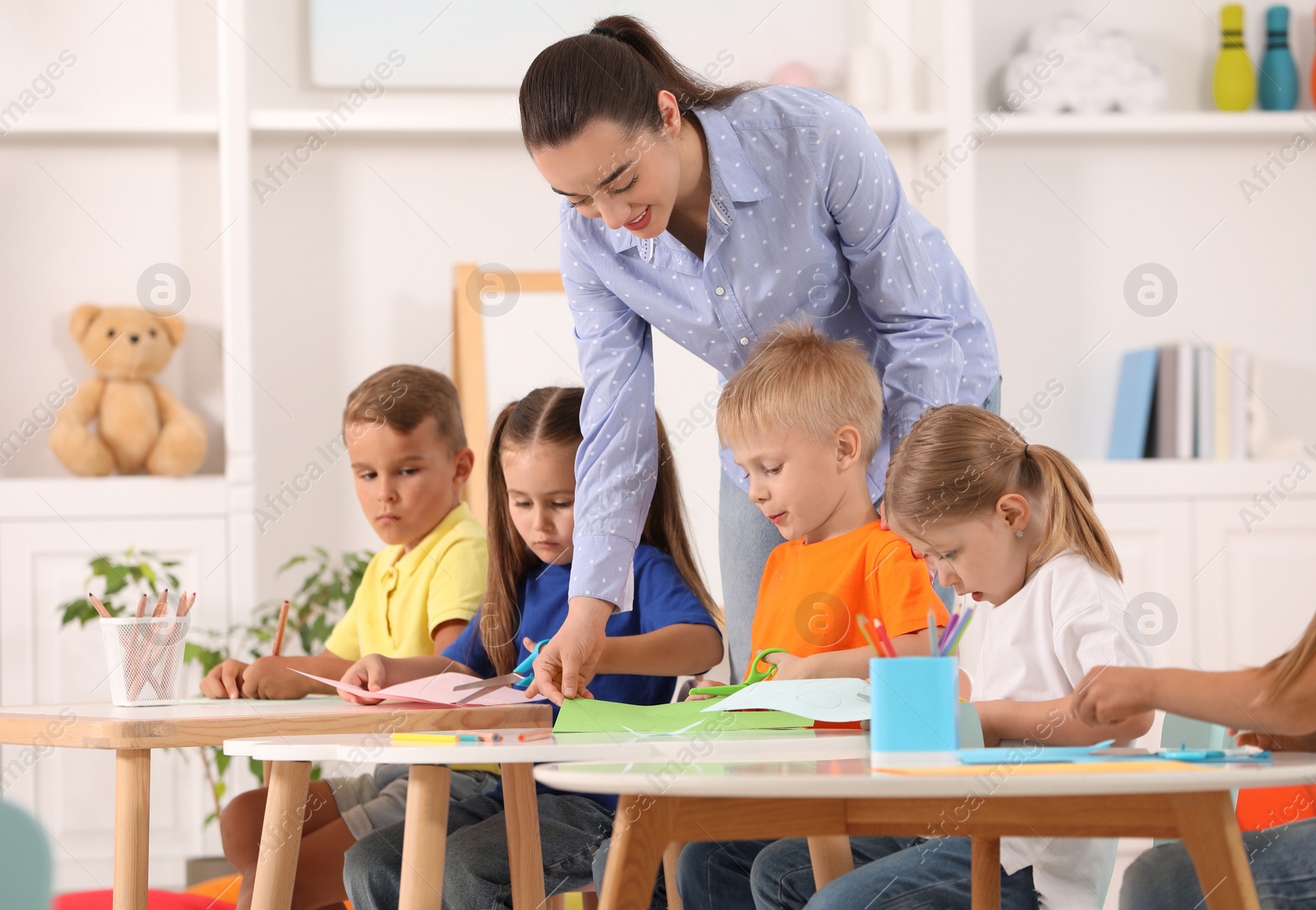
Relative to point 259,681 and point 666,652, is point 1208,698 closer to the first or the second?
point 666,652

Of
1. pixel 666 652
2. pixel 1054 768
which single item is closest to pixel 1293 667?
pixel 1054 768

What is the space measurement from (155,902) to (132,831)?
61 cm

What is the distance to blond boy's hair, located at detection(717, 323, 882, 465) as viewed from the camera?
143cm

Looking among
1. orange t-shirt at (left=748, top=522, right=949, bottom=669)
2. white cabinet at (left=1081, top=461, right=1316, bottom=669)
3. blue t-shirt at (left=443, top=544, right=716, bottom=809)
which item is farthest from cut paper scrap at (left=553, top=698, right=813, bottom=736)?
white cabinet at (left=1081, top=461, right=1316, bottom=669)

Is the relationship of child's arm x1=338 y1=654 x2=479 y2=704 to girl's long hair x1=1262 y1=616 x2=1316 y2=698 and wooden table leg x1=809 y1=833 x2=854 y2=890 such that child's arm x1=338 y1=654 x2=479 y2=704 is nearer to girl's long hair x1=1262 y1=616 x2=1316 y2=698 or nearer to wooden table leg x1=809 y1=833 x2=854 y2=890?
wooden table leg x1=809 y1=833 x2=854 y2=890

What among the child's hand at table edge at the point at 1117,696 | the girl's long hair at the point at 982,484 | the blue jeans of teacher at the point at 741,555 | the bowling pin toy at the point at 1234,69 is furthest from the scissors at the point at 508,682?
the bowling pin toy at the point at 1234,69

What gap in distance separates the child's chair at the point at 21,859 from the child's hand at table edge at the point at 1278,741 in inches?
30.0

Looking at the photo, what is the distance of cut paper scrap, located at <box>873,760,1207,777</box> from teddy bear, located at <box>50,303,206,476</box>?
2.63 m

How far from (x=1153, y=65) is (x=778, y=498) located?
8.26 feet

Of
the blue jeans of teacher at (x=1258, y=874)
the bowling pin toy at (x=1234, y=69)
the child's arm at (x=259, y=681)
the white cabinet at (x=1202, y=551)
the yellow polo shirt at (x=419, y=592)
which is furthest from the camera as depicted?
the bowling pin toy at (x=1234, y=69)

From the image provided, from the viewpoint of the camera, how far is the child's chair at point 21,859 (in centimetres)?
51

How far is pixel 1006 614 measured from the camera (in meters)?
1.23

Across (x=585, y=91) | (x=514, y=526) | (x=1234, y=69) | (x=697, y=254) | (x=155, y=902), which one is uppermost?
(x=1234, y=69)

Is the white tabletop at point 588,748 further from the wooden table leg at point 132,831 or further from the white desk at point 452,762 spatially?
the wooden table leg at point 132,831
